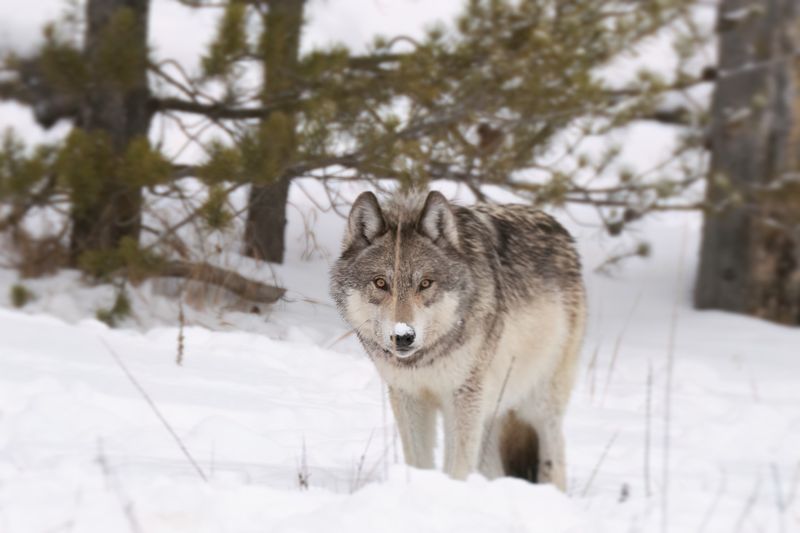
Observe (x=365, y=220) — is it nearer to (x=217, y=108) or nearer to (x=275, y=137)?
(x=275, y=137)

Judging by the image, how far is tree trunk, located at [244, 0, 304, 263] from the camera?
6.08m

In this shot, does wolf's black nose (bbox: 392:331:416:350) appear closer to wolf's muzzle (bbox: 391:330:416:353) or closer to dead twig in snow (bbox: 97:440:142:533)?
wolf's muzzle (bbox: 391:330:416:353)

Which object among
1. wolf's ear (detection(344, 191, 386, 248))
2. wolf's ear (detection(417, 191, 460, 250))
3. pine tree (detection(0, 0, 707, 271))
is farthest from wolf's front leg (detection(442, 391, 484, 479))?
pine tree (detection(0, 0, 707, 271))

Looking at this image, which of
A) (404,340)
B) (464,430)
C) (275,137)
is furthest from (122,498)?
(275,137)

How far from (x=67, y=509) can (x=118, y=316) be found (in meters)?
4.39

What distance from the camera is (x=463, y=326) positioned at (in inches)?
139

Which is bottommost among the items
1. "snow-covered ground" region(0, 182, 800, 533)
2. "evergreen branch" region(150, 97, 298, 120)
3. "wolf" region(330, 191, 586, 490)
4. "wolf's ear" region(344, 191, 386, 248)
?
"snow-covered ground" region(0, 182, 800, 533)

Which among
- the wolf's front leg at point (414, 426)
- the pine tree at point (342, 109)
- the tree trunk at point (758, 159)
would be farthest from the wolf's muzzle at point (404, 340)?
the tree trunk at point (758, 159)

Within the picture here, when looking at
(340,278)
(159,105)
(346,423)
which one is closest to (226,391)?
(346,423)

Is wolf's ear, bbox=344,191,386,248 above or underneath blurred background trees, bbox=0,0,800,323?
underneath

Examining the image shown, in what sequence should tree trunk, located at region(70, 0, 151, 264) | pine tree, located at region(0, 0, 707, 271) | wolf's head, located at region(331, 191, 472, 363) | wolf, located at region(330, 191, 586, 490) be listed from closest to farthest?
wolf's head, located at region(331, 191, 472, 363) → wolf, located at region(330, 191, 586, 490) → pine tree, located at region(0, 0, 707, 271) → tree trunk, located at region(70, 0, 151, 264)

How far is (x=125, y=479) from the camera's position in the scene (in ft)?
9.86

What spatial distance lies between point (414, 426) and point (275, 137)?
2922mm

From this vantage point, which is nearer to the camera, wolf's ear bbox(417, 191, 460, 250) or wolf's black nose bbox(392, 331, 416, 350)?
wolf's black nose bbox(392, 331, 416, 350)
